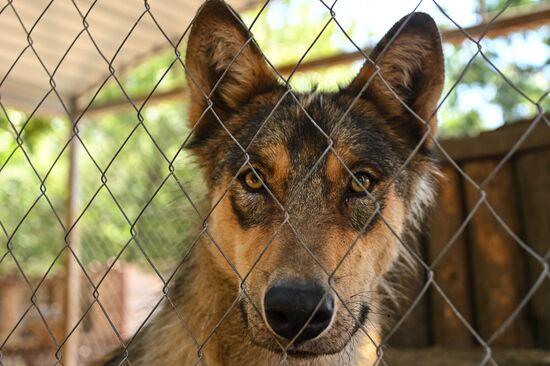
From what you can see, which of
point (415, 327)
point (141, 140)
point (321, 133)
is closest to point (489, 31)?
point (321, 133)

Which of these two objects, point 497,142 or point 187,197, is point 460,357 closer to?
point 497,142

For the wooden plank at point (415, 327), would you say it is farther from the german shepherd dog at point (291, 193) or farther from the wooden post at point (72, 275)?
the wooden post at point (72, 275)

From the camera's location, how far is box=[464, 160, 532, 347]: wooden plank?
208 inches

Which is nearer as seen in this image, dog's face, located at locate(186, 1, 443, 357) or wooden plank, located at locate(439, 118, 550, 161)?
dog's face, located at locate(186, 1, 443, 357)

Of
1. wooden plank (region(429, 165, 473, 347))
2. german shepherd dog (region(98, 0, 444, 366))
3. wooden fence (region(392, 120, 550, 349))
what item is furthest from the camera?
wooden plank (region(429, 165, 473, 347))

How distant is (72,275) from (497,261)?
15.5 feet

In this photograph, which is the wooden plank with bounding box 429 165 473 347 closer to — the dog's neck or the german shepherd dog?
the german shepherd dog

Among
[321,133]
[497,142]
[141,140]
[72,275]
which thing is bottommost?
[141,140]

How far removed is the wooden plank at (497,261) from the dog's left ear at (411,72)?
2488 millimetres

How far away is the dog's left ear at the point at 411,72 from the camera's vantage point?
2.96m

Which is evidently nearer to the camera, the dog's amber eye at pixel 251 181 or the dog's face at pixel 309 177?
the dog's face at pixel 309 177

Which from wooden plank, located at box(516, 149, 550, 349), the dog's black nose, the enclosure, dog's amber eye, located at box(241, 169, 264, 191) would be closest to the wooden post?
the enclosure

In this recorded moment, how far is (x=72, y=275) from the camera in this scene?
23.8 ft

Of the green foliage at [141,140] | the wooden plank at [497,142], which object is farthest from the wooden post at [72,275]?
the wooden plank at [497,142]
